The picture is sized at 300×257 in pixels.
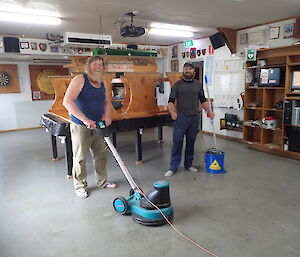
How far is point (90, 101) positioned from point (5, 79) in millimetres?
5660

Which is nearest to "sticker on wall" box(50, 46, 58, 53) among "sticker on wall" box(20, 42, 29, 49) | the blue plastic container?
"sticker on wall" box(20, 42, 29, 49)

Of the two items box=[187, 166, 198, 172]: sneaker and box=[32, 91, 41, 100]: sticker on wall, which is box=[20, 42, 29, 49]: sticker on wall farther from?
box=[187, 166, 198, 172]: sneaker

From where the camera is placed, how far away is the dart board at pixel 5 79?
7289mm

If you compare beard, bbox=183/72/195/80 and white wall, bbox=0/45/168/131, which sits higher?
beard, bbox=183/72/195/80

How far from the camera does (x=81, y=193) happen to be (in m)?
3.12

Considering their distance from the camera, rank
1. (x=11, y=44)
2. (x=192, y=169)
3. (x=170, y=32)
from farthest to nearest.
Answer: (x=11, y=44)
(x=170, y=32)
(x=192, y=169)

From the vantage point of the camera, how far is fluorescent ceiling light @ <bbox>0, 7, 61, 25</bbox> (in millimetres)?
4191

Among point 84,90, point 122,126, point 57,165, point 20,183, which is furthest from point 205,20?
point 20,183

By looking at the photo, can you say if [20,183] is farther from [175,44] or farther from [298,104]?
[175,44]

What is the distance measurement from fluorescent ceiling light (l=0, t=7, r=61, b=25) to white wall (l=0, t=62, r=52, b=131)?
3131 mm

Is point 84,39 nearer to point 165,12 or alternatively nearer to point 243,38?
point 165,12

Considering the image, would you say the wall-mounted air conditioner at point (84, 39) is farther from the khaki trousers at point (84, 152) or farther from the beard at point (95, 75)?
the khaki trousers at point (84, 152)

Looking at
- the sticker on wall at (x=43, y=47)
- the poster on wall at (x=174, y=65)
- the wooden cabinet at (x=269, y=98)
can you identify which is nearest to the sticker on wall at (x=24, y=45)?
the sticker on wall at (x=43, y=47)

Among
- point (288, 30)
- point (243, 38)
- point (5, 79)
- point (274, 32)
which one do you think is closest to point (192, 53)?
point (243, 38)
